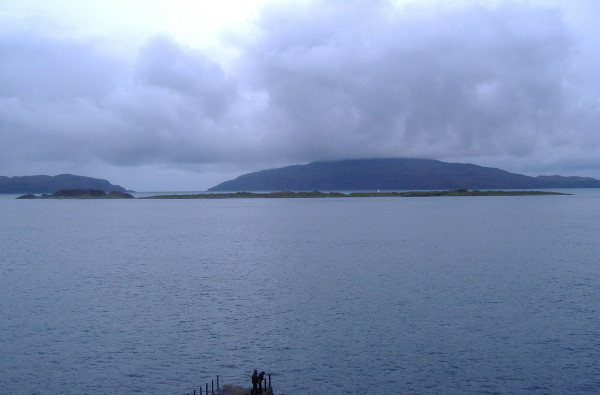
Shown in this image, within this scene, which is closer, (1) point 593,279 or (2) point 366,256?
(1) point 593,279

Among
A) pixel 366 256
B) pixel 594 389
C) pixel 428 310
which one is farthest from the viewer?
pixel 366 256

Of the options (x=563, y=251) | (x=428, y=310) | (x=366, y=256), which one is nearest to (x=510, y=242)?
(x=563, y=251)

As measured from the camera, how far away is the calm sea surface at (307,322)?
20.1m

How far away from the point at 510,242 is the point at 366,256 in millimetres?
21006

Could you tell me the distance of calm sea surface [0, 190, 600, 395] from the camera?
791 inches

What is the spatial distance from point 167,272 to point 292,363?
22131mm

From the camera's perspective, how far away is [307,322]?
86.8ft

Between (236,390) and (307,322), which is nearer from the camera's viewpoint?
(236,390)

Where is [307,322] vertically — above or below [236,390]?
above

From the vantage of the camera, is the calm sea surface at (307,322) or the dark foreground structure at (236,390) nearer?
the dark foreground structure at (236,390)

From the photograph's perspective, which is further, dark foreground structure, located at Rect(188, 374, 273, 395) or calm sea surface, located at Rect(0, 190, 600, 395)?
calm sea surface, located at Rect(0, 190, 600, 395)

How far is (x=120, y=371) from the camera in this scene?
20.9m

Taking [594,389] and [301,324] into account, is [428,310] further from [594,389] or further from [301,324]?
[594,389]

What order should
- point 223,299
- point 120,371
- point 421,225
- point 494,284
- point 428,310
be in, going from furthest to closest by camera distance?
point 421,225
point 494,284
point 223,299
point 428,310
point 120,371
